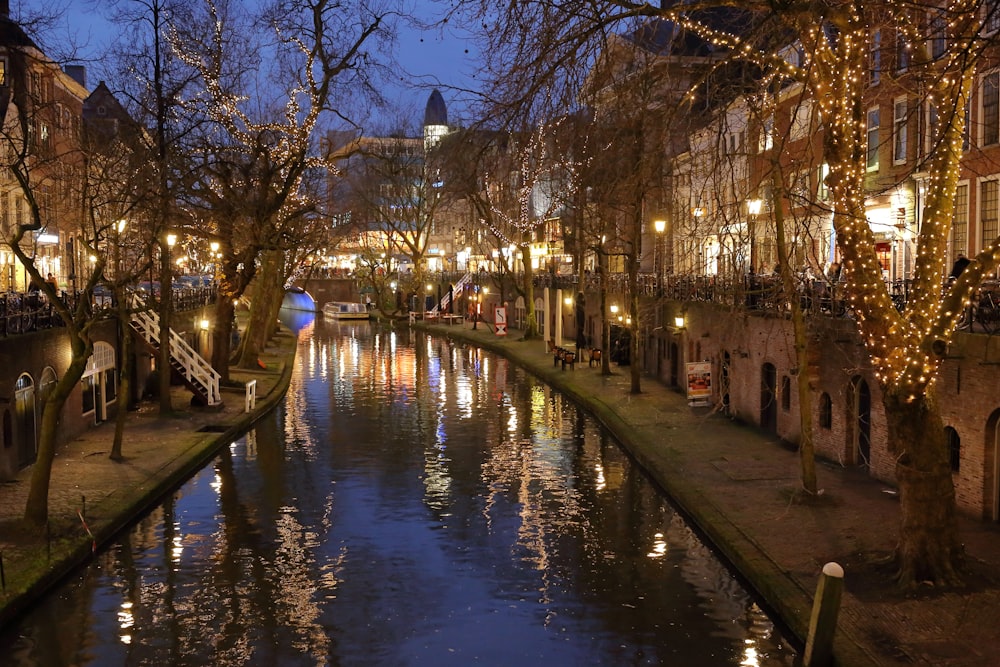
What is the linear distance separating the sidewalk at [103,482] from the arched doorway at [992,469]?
13643mm

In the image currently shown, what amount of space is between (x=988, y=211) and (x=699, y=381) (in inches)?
338

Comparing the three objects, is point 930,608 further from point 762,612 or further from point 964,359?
point 964,359

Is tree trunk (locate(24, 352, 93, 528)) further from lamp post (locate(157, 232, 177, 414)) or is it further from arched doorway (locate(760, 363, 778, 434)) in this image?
arched doorway (locate(760, 363, 778, 434))

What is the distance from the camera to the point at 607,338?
39.9 metres

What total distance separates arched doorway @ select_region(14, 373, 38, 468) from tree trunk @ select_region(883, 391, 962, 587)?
16591mm

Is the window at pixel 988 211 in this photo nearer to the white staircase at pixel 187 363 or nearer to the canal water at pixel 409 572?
the canal water at pixel 409 572

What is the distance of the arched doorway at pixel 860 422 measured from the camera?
70.5 ft

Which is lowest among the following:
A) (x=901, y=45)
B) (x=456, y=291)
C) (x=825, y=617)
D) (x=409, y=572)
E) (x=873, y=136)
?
(x=409, y=572)

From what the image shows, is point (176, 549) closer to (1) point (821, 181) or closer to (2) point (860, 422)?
(1) point (821, 181)

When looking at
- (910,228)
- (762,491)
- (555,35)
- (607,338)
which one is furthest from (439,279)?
(555,35)

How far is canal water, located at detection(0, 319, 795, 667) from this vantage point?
12.8 meters

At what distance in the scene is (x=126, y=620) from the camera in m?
13.8

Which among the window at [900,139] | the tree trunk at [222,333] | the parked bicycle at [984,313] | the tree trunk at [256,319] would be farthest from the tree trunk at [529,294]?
the parked bicycle at [984,313]

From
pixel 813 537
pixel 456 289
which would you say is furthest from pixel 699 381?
pixel 456 289
